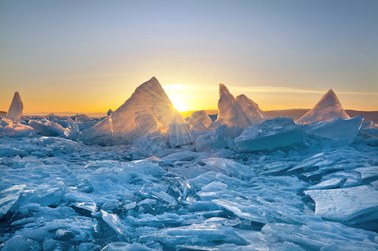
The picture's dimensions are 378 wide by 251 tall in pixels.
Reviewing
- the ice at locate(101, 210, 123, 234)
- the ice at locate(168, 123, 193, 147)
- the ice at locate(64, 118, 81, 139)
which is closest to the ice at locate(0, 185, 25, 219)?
the ice at locate(101, 210, 123, 234)

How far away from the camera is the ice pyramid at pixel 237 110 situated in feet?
27.9

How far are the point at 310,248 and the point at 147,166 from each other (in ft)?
10.3

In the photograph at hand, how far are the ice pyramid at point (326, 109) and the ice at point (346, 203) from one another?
5.62 metres

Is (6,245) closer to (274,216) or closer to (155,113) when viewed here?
(274,216)

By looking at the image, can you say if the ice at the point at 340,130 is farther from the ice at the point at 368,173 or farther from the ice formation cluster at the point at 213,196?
the ice at the point at 368,173

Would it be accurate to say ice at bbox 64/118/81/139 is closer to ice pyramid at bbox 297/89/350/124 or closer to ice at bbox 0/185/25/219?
ice at bbox 0/185/25/219

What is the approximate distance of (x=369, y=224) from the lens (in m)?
2.54

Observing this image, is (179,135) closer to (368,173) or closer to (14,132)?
(368,173)

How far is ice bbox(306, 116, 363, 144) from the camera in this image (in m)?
6.32

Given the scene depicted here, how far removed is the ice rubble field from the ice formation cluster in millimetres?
12

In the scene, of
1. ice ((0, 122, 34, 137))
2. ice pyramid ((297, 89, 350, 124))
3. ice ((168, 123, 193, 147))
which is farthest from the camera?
ice ((0, 122, 34, 137))

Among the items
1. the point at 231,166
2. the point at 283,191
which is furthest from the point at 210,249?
the point at 231,166

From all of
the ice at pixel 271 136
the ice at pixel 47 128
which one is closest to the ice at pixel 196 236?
the ice at pixel 271 136

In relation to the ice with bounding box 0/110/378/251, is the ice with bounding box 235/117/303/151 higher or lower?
higher
